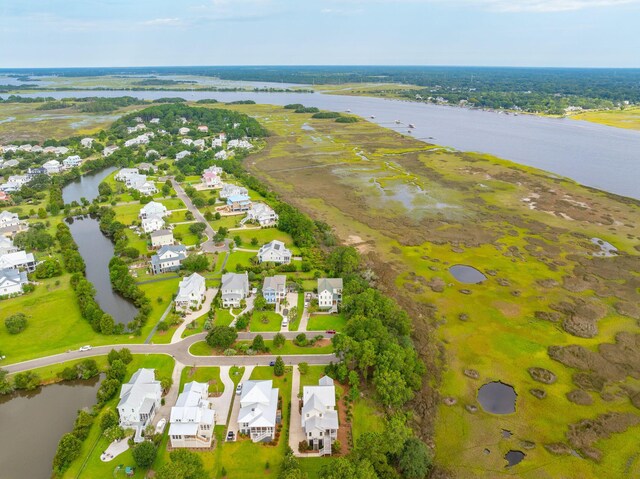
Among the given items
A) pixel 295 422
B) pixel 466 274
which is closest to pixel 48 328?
pixel 295 422

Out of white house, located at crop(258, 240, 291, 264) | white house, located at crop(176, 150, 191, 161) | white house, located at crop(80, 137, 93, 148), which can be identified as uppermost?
white house, located at crop(80, 137, 93, 148)

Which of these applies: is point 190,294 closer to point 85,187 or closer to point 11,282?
point 11,282

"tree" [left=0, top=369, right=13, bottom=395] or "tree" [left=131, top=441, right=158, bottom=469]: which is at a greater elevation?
"tree" [left=131, top=441, right=158, bottom=469]

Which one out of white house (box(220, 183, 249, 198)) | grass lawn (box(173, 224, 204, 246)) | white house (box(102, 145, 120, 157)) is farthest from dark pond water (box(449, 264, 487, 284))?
white house (box(102, 145, 120, 157))

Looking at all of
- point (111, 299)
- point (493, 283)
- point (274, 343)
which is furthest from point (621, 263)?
point (111, 299)

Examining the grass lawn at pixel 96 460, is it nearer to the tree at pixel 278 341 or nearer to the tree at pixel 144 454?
the tree at pixel 144 454

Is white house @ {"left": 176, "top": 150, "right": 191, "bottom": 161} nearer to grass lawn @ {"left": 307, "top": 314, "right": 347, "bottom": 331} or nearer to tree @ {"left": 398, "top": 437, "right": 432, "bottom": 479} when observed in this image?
grass lawn @ {"left": 307, "top": 314, "right": 347, "bottom": 331}
